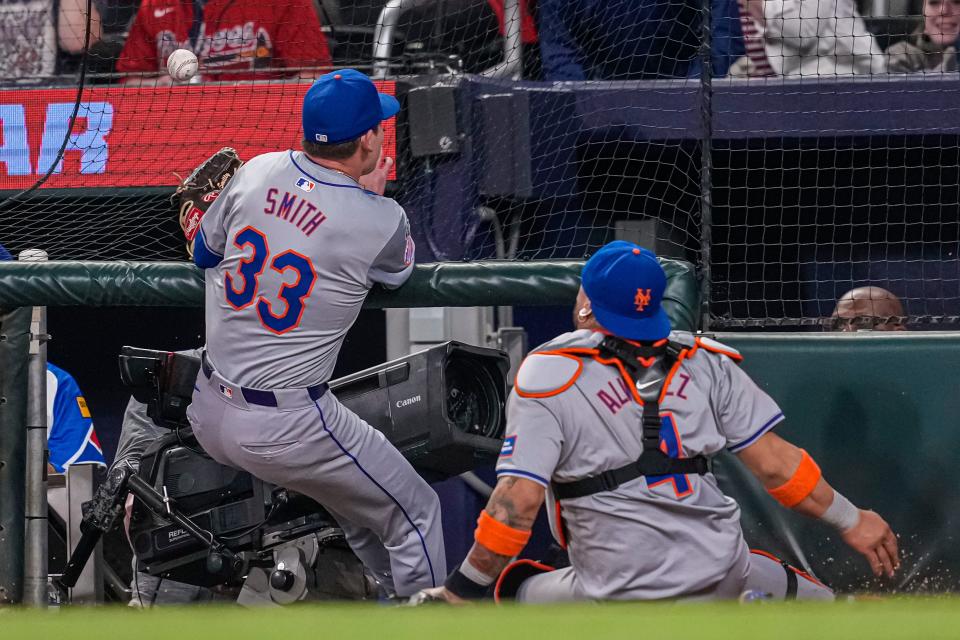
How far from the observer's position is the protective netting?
5805 mm

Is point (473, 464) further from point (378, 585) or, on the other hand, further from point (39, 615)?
point (39, 615)

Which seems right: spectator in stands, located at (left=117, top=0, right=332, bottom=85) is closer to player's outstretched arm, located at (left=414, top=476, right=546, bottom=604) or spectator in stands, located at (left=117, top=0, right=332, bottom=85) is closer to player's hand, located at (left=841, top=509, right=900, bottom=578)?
player's outstretched arm, located at (left=414, top=476, right=546, bottom=604)

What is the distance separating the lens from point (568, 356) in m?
3.34

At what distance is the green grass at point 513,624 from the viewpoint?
1890mm

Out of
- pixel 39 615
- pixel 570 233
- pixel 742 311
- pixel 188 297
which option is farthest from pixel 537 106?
pixel 39 615

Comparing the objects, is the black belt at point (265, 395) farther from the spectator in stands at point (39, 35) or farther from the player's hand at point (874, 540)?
the spectator in stands at point (39, 35)

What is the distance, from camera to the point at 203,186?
450 centimetres

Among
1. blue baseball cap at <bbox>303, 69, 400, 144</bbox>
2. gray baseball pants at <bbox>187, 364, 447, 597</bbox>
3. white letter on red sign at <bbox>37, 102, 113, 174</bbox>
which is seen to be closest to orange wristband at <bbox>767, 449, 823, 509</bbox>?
gray baseball pants at <bbox>187, 364, 447, 597</bbox>

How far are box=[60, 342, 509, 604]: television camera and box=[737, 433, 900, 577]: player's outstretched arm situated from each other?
0.96 metres

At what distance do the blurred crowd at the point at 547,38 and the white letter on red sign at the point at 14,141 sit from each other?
0.68ft

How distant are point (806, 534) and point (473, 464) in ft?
3.32

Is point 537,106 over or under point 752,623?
over

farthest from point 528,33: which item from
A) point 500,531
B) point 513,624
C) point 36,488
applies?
point 513,624

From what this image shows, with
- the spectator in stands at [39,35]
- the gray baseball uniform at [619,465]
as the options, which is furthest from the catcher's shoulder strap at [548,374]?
the spectator in stands at [39,35]
